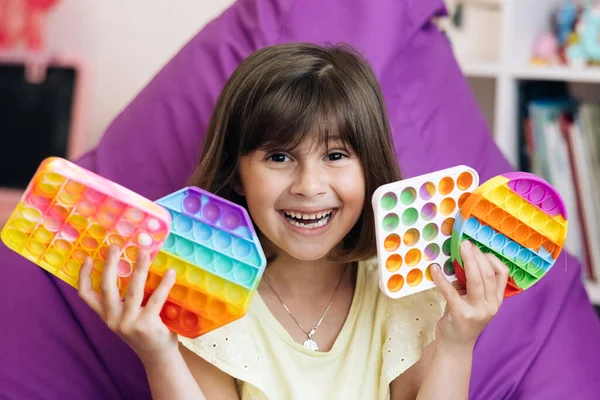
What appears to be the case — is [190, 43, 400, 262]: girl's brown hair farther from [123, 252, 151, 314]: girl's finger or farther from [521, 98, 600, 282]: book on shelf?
[521, 98, 600, 282]: book on shelf

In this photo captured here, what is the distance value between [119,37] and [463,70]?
854mm

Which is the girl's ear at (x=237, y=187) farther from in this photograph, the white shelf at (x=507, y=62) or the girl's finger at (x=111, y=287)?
the white shelf at (x=507, y=62)

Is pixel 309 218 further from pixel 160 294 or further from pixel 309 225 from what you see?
pixel 160 294

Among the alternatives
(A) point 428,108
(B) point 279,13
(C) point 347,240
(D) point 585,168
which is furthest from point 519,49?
(C) point 347,240

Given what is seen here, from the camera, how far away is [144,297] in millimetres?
859

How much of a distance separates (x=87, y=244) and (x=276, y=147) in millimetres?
238

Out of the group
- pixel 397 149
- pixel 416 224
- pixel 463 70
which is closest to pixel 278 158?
pixel 416 224

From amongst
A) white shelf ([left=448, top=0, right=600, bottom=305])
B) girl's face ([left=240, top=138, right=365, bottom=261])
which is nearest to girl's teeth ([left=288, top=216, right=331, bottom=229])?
girl's face ([left=240, top=138, right=365, bottom=261])

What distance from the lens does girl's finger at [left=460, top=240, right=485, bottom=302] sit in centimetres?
88

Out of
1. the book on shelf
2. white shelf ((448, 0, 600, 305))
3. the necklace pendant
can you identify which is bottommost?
the book on shelf

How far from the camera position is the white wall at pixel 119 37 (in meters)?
1.96

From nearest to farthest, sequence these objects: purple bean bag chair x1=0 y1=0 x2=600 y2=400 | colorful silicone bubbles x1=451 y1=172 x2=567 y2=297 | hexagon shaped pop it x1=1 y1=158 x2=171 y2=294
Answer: hexagon shaped pop it x1=1 y1=158 x2=171 y2=294 → colorful silicone bubbles x1=451 y1=172 x2=567 y2=297 → purple bean bag chair x1=0 y1=0 x2=600 y2=400

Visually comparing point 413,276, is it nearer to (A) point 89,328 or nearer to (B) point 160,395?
(B) point 160,395

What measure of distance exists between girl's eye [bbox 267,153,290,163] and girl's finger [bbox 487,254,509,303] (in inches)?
10.0
